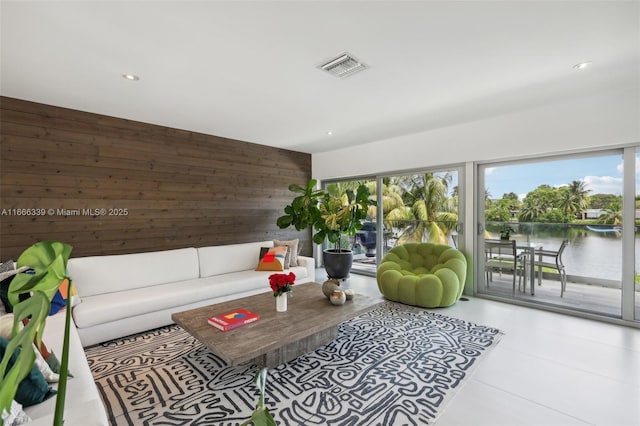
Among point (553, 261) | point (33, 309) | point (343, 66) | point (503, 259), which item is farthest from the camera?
point (503, 259)

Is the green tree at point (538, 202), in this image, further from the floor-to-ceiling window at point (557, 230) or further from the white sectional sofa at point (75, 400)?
the white sectional sofa at point (75, 400)

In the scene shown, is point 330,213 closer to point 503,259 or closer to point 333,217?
point 333,217

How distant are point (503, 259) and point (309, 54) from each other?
3903 millimetres

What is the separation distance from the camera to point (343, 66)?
2.69 m

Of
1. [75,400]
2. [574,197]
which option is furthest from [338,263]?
[75,400]

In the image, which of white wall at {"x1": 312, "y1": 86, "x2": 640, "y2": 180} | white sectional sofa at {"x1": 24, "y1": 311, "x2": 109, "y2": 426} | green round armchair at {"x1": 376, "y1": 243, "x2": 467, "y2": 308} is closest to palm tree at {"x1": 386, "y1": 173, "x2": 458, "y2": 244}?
white wall at {"x1": 312, "y1": 86, "x2": 640, "y2": 180}

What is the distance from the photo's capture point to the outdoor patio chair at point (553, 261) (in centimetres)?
394

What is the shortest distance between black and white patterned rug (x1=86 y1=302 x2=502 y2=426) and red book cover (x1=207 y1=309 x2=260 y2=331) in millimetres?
405

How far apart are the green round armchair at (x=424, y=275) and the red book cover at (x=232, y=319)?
2.20m

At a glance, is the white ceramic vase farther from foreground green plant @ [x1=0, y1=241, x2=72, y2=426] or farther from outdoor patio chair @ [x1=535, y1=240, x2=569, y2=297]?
outdoor patio chair @ [x1=535, y1=240, x2=569, y2=297]

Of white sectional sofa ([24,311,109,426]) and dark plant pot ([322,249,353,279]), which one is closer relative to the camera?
white sectional sofa ([24,311,109,426])

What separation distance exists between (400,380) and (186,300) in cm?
250

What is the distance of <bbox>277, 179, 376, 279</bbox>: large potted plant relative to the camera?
17.7 feet

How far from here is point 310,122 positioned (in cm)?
432
